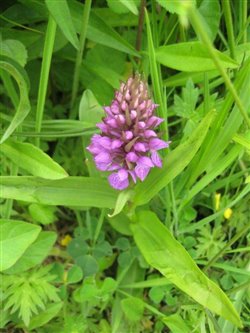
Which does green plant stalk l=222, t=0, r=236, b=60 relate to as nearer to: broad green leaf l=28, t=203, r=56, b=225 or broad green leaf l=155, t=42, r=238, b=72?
broad green leaf l=155, t=42, r=238, b=72

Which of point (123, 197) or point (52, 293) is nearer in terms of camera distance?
point (123, 197)

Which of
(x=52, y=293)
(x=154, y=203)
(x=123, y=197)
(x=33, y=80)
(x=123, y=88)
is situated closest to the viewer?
(x=123, y=88)

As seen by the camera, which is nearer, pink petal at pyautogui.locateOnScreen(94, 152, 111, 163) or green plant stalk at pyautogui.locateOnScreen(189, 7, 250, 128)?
green plant stalk at pyautogui.locateOnScreen(189, 7, 250, 128)

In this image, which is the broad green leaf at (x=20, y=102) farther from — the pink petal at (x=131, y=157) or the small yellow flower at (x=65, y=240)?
the small yellow flower at (x=65, y=240)

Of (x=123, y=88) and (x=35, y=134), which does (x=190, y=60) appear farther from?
(x=35, y=134)

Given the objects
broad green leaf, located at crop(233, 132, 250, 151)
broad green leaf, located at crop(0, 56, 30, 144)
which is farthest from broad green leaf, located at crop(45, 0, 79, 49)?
broad green leaf, located at crop(233, 132, 250, 151)

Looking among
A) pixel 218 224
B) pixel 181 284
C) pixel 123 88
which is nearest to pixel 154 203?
pixel 218 224

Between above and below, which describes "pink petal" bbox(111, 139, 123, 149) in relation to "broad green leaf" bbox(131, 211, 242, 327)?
above

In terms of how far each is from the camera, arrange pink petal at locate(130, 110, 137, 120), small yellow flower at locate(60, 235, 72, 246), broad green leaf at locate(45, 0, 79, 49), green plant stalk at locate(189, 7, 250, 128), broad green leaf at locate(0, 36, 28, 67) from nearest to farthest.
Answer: green plant stalk at locate(189, 7, 250, 128) < pink petal at locate(130, 110, 137, 120) < broad green leaf at locate(45, 0, 79, 49) < broad green leaf at locate(0, 36, 28, 67) < small yellow flower at locate(60, 235, 72, 246)
